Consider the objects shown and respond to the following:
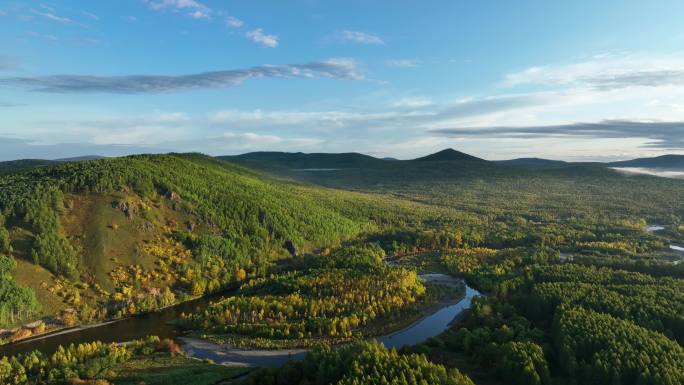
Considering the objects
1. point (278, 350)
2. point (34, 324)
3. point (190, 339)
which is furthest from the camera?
point (34, 324)

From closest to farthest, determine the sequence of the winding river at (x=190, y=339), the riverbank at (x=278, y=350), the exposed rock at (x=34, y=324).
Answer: the riverbank at (x=278, y=350) → the winding river at (x=190, y=339) → the exposed rock at (x=34, y=324)

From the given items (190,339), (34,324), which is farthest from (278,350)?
(34,324)

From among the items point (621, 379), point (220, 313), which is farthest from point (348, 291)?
point (621, 379)

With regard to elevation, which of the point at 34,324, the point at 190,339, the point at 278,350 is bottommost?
the point at 190,339

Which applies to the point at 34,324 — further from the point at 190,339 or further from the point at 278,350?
the point at 278,350

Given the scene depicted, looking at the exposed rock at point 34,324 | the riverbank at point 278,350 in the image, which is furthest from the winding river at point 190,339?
the exposed rock at point 34,324

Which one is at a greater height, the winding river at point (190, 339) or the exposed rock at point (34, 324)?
the exposed rock at point (34, 324)

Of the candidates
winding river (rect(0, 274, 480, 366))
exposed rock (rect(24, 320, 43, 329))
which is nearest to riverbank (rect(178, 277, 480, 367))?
winding river (rect(0, 274, 480, 366))

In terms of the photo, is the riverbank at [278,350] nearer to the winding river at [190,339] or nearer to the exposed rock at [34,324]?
the winding river at [190,339]
